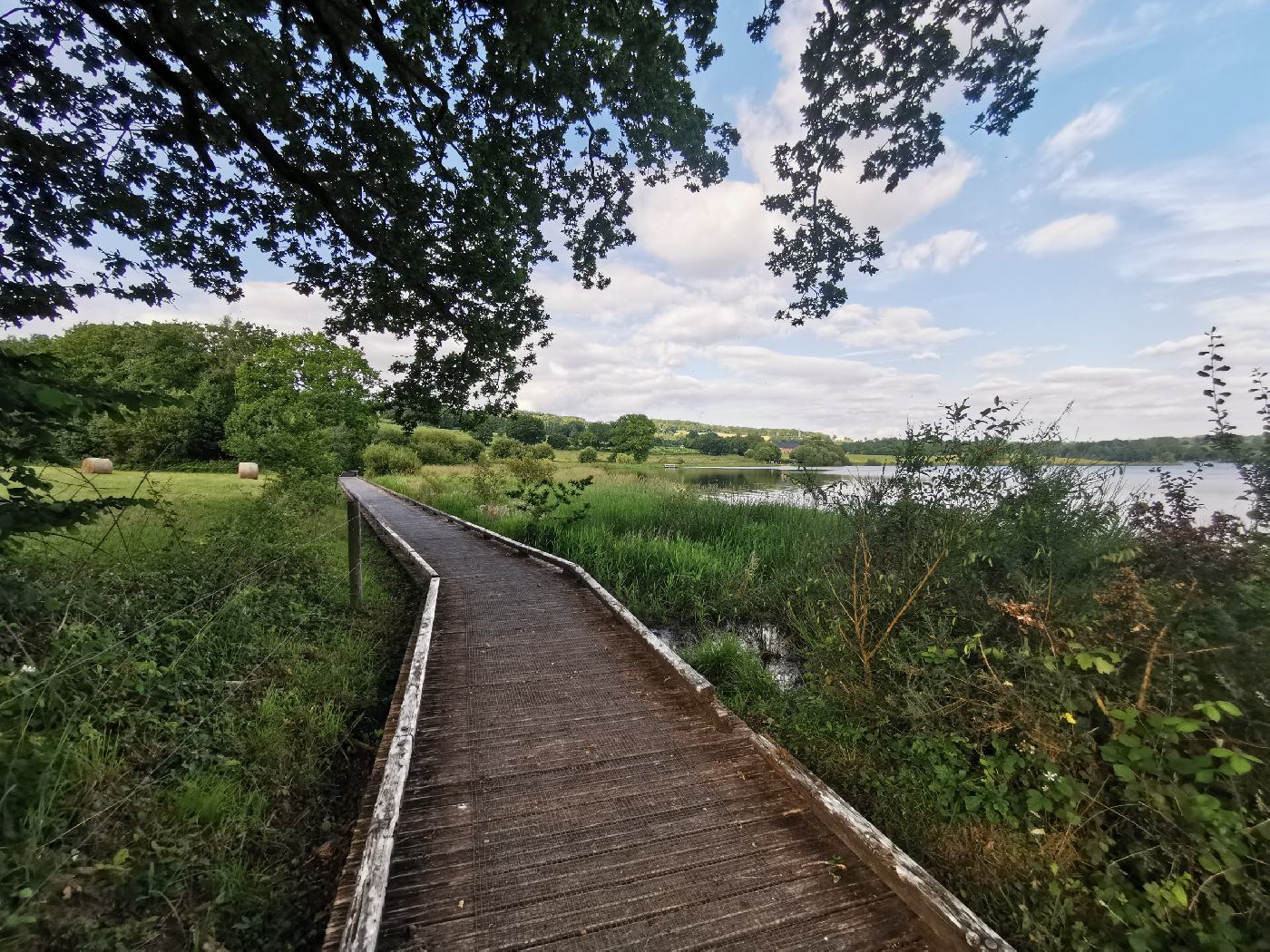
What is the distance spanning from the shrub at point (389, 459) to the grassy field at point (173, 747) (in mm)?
30592

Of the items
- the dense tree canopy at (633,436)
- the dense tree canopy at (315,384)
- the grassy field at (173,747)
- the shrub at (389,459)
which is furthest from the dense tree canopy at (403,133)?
the dense tree canopy at (633,436)

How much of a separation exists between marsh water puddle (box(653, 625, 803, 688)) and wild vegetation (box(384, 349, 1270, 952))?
0.24 meters

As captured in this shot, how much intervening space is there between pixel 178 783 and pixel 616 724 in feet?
9.09

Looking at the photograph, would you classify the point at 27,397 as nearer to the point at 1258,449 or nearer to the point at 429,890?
the point at 429,890

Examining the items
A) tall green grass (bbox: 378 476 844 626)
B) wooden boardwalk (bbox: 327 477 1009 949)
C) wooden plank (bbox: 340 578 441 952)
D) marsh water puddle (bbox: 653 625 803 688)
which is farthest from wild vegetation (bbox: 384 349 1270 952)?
wooden plank (bbox: 340 578 441 952)

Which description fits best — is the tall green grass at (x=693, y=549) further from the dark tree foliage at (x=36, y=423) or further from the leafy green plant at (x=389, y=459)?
the leafy green plant at (x=389, y=459)

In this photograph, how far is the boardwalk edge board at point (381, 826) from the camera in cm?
187

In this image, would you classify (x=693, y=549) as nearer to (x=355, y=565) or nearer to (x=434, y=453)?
(x=355, y=565)

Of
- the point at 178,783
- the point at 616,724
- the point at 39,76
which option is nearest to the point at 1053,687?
the point at 616,724

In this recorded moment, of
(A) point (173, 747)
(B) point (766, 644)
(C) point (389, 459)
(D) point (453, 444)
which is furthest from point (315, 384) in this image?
(B) point (766, 644)

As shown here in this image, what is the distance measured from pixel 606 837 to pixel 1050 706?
2.73m

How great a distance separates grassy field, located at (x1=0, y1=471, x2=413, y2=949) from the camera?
2039 millimetres

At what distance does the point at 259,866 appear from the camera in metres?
2.60

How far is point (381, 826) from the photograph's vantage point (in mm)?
2373
